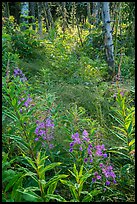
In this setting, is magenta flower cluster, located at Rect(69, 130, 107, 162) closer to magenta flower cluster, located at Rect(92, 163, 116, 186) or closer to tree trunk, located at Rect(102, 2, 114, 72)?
magenta flower cluster, located at Rect(92, 163, 116, 186)

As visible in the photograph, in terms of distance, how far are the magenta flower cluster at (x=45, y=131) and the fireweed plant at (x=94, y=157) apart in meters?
0.18

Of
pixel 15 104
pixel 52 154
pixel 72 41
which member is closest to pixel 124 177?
pixel 52 154

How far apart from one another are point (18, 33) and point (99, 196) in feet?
15.2

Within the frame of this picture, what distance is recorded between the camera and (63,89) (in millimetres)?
3762

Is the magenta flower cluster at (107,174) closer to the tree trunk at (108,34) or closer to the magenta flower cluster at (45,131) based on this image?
the magenta flower cluster at (45,131)

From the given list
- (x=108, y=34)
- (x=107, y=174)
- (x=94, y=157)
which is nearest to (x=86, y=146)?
(x=94, y=157)

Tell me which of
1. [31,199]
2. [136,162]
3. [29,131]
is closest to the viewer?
[31,199]

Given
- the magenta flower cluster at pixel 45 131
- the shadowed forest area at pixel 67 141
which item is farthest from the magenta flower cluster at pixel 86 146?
the magenta flower cluster at pixel 45 131

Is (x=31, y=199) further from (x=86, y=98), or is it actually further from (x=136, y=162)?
(x=86, y=98)

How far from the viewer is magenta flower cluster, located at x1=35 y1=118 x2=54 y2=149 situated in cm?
208

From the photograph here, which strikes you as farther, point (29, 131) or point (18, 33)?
point (18, 33)

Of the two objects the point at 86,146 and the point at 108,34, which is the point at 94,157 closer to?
the point at 86,146

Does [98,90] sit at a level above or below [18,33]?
below

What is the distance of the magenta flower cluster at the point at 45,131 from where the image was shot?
2.08 metres
